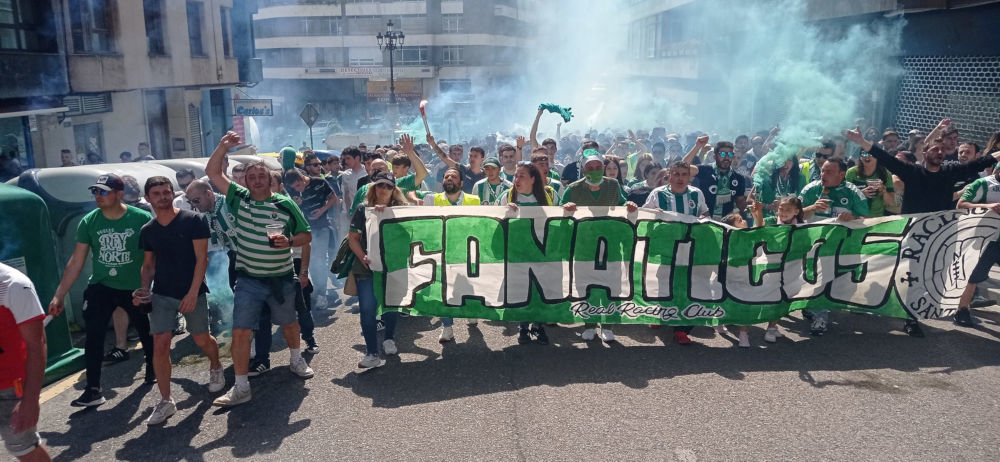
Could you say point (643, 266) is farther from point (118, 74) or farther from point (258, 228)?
point (118, 74)

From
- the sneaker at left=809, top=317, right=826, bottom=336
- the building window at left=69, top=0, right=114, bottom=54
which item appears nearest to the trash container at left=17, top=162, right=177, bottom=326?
the sneaker at left=809, top=317, right=826, bottom=336

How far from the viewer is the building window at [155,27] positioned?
22703 mm

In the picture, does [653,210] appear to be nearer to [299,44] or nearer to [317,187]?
[317,187]

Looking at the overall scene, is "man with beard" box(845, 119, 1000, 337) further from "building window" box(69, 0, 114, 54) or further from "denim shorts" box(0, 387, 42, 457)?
"building window" box(69, 0, 114, 54)

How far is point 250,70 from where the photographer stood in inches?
1251

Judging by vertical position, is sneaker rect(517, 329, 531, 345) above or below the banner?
below

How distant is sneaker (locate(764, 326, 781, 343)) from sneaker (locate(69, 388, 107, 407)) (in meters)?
5.38

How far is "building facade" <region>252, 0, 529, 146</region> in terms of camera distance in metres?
57.2

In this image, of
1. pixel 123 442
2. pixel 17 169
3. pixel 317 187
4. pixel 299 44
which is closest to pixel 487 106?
pixel 299 44

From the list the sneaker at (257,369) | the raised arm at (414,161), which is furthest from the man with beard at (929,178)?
the sneaker at (257,369)

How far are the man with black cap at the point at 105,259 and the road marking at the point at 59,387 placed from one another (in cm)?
46

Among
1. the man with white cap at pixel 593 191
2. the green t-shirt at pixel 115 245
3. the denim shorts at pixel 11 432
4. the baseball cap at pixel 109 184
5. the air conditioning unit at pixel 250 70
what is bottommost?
the denim shorts at pixel 11 432

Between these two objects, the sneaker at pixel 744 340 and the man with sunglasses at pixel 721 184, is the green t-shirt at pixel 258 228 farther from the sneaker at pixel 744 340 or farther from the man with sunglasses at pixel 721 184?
the man with sunglasses at pixel 721 184

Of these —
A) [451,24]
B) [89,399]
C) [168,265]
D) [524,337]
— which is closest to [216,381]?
[89,399]
